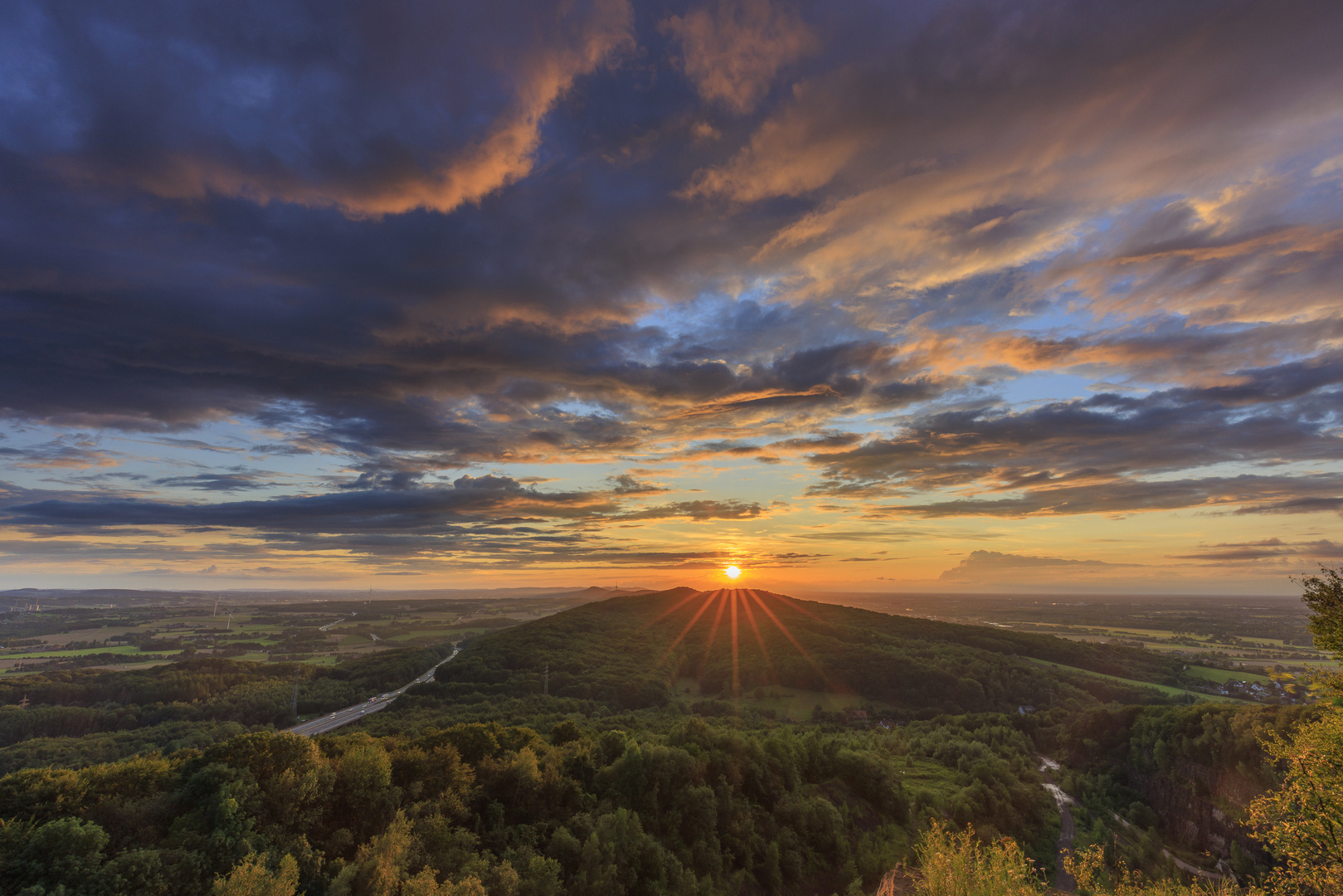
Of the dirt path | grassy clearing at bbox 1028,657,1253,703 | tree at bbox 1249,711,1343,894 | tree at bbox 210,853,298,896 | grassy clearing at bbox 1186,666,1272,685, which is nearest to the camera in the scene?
tree at bbox 210,853,298,896

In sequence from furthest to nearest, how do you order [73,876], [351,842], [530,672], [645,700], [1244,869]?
1. [530,672]
2. [645,700]
3. [1244,869]
4. [351,842]
5. [73,876]

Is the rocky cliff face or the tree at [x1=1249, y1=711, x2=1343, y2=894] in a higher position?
the tree at [x1=1249, y1=711, x2=1343, y2=894]

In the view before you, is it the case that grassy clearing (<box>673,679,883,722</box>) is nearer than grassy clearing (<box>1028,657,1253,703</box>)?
No

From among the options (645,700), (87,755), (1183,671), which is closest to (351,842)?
(87,755)

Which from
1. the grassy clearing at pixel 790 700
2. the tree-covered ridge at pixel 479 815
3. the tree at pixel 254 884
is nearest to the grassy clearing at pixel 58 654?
the grassy clearing at pixel 790 700

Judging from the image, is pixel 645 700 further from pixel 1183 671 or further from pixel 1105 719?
pixel 1183 671

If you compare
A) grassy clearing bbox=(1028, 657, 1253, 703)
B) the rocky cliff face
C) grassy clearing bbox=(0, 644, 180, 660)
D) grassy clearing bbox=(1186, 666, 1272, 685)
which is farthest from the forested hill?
grassy clearing bbox=(0, 644, 180, 660)

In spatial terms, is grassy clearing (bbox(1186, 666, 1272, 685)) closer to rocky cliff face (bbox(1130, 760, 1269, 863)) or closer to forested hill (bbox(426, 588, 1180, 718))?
forested hill (bbox(426, 588, 1180, 718))

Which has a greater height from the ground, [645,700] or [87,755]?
[87,755]

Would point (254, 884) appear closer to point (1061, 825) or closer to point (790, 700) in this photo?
point (1061, 825)
